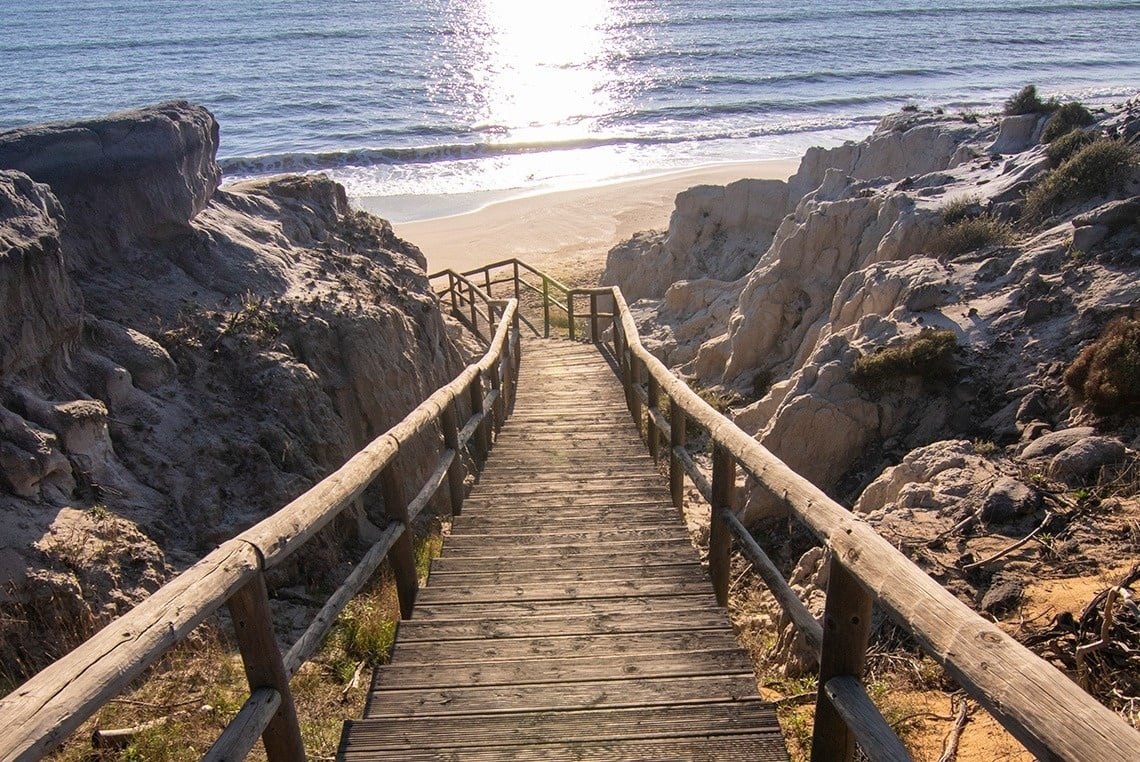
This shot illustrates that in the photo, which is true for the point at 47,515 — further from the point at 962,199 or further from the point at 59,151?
the point at 962,199

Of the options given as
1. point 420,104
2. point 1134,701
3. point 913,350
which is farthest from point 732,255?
point 420,104

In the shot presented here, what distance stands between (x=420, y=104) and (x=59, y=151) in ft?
120

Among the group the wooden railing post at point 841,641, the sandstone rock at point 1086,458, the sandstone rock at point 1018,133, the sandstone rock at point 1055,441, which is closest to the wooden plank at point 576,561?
the wooden railing post at point 841,641

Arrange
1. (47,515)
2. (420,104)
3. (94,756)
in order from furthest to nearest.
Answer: (420,104), (47,515), (94,756)

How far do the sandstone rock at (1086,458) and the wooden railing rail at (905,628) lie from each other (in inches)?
121

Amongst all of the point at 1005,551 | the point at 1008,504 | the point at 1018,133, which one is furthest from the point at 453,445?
the point at 1018,133

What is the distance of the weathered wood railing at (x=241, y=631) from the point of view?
152 cm

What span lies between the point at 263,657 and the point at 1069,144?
11475 millimetres

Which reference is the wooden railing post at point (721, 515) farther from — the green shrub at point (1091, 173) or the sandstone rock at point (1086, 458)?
the green shrub at point (1091, 173)

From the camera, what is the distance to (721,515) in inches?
156

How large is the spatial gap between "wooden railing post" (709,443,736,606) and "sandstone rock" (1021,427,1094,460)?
317cm

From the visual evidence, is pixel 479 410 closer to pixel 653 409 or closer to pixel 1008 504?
pixel 653 409

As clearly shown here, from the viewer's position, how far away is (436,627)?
11.7 feet

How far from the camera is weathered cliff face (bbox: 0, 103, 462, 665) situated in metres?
4.60
